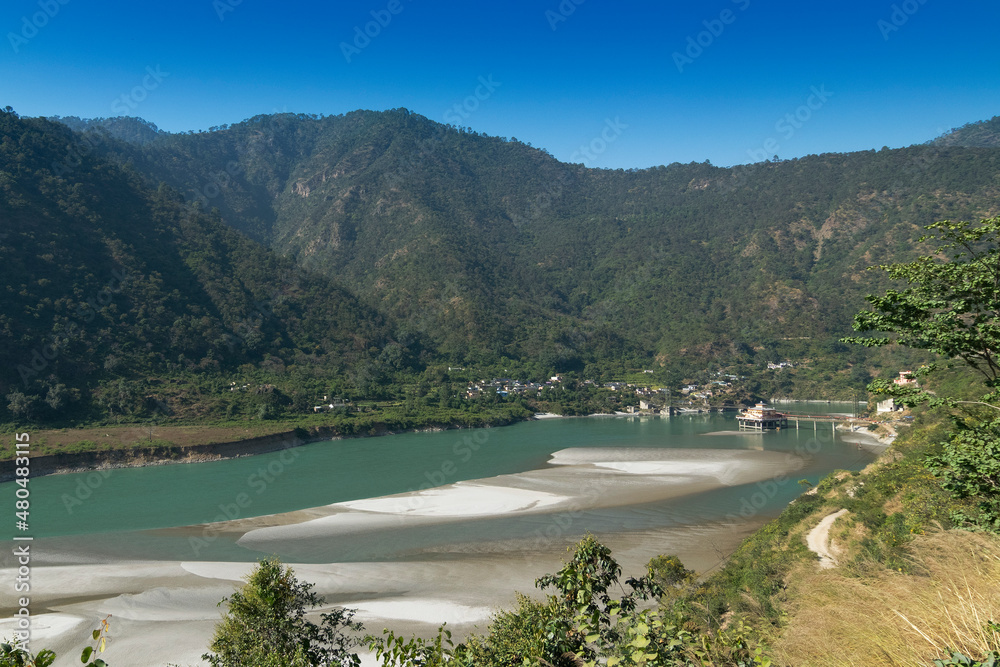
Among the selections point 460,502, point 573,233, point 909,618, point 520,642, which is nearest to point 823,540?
point 909,618

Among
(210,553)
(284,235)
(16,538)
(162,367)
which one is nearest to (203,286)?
(162,367)

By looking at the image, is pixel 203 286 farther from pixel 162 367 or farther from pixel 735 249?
pixel 735 249

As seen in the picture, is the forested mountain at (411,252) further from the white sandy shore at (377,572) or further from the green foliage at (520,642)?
the green foliage at (520,642)

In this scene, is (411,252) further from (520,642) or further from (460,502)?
(520,642)

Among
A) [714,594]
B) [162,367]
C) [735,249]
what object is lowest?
[714,594]

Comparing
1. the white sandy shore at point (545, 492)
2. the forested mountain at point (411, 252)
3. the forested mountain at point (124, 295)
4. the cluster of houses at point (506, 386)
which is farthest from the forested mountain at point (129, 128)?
the white sandy shore at point (545, 492)
